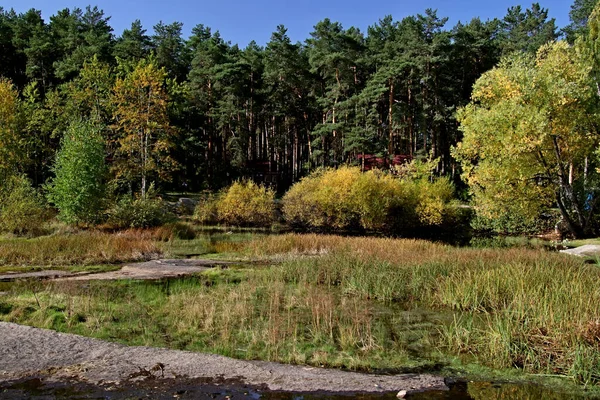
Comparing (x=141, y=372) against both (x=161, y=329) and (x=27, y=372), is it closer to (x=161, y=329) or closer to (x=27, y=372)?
(x=27, y=372)

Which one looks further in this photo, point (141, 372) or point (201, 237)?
point (201, 237)

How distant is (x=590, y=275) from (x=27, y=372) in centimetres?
1189

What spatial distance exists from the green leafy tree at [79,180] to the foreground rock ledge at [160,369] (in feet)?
60.4

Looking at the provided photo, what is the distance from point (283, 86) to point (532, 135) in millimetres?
31738

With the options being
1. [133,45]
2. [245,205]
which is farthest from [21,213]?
[133,45]

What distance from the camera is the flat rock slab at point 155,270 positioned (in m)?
14.0

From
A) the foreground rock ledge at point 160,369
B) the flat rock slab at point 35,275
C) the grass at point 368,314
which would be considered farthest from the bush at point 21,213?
the foreground rock ledge at point 160,369

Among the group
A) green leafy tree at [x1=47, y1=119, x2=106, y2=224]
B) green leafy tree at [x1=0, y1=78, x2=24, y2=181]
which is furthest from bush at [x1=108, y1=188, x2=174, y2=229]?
green leafy tree at [x1=0, y1=78, x2=24, y2=181]

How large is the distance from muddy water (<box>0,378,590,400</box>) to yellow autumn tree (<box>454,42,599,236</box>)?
18.1 metres

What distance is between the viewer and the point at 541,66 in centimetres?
2375

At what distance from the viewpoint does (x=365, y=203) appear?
1187 inches

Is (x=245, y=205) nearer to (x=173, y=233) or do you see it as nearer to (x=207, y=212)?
(x=207, y=212)

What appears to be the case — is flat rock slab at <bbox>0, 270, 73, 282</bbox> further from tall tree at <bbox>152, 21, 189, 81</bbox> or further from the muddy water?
tall tree at <bbox>152, 21, 189, 81</bbox>

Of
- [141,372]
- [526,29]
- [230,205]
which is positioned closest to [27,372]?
[141,372]
